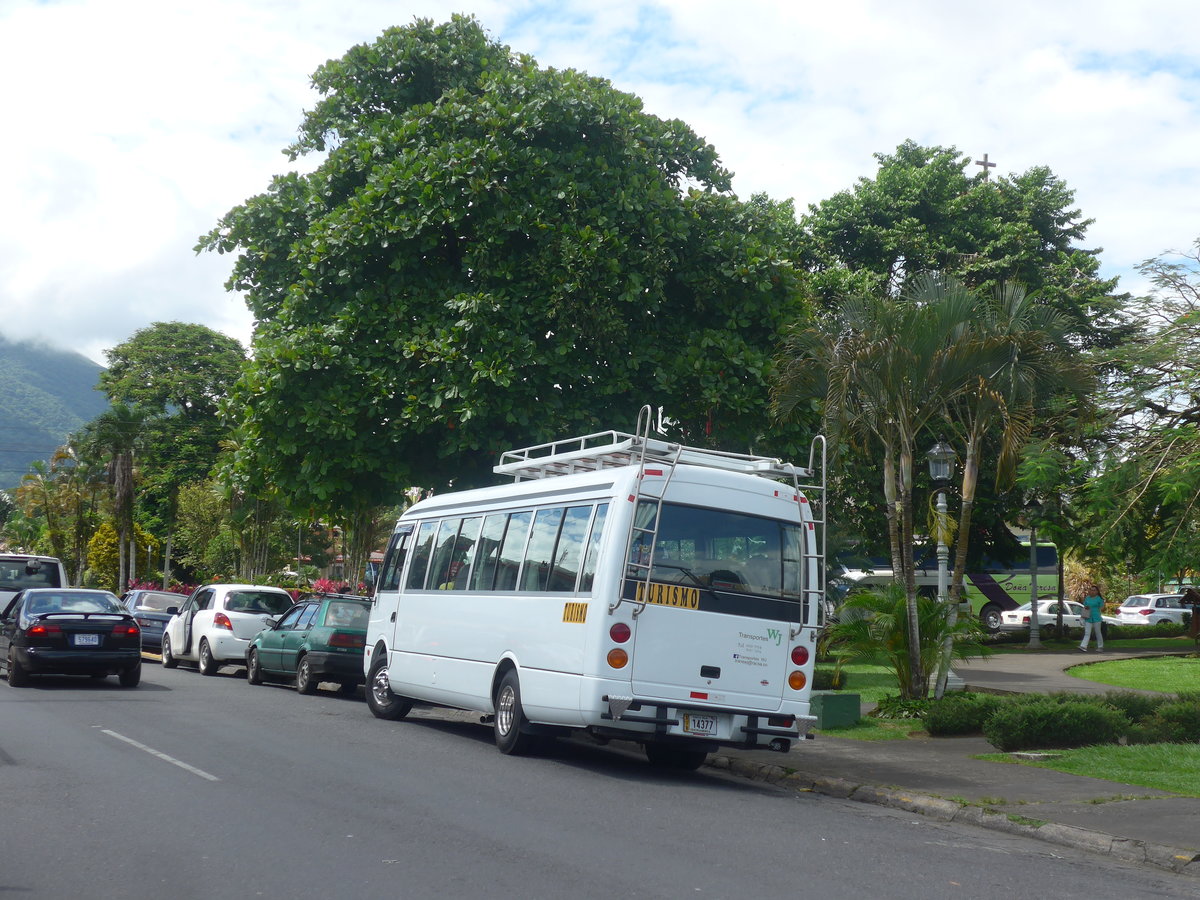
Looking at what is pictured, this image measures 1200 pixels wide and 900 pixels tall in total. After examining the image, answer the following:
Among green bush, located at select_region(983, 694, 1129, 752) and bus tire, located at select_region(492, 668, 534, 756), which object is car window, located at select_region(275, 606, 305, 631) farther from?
green bush, located at select_region(983, 694, 1129, 752)

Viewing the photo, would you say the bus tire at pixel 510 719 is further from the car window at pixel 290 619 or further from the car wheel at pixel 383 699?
the car window at pixel 290 619

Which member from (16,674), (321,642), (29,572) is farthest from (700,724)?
(29,572)

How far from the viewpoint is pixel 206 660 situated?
24156 millimetres

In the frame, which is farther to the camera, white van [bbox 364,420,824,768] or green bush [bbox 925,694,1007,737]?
green bush [bbox 925,694,1007,737]

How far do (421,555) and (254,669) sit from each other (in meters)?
6.85

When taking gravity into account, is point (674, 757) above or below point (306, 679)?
below

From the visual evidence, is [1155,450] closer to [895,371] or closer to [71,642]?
[895,371]

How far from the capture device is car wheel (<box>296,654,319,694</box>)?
19.7 meters

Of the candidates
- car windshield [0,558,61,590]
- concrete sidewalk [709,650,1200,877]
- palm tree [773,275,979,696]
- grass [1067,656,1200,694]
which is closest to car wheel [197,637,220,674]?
Result: car windshield [0,558,61,590]

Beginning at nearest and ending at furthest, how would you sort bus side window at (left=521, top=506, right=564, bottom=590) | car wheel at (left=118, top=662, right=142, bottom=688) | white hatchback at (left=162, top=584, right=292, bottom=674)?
1. bus side window at (left=521, top=506, right=564, bottom=590)
2. car wheel at (left=118, top=662, right=142, bottom=688)
3. white hatchback at (left=162, top=584, right=292, bottom=674)

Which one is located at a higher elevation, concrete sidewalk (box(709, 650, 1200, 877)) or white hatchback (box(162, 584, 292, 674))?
white hatchback (box(162, 584, 292, 674))

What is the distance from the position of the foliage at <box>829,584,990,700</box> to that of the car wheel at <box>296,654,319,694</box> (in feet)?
26.7

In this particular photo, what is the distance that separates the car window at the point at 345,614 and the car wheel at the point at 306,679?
72 centimetres

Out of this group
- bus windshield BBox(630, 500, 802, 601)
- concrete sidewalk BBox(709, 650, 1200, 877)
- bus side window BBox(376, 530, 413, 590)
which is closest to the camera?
concrete sidewalk BBox(709, 650, 1200, 877)
